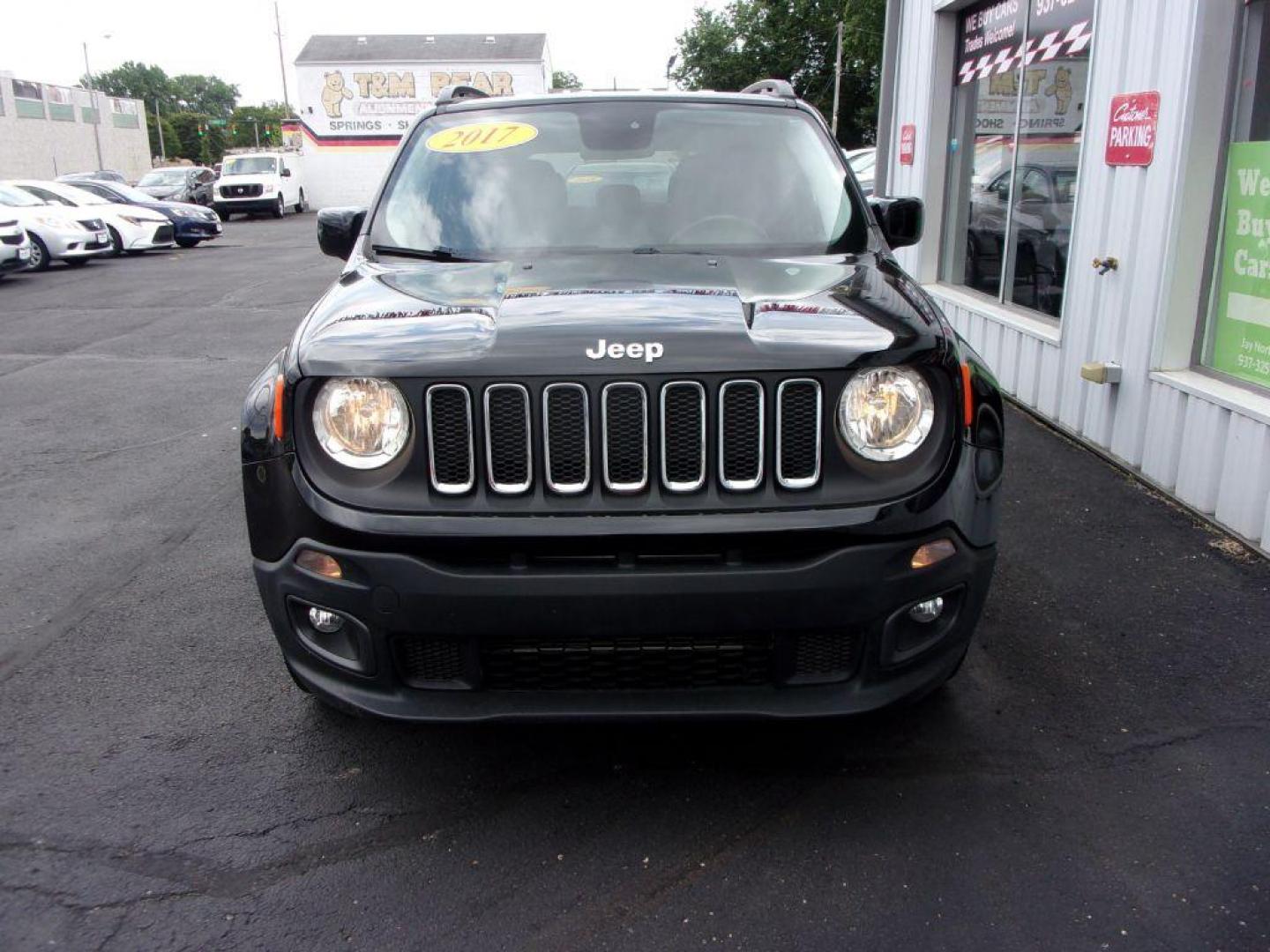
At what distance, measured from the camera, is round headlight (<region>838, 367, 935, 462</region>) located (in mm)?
2697

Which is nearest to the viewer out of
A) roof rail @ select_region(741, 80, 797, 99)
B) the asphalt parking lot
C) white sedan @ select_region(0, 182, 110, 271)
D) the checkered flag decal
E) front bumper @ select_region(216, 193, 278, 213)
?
the asphalt parking lot

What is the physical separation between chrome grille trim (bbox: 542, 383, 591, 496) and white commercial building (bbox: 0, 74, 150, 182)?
55117 mm

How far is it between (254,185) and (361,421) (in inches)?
1532

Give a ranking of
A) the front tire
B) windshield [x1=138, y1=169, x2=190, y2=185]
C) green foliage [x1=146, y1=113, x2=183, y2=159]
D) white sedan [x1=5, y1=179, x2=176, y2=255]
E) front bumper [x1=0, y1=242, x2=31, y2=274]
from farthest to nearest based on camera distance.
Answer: green foliage [x1=146, y1=113, x2=183, y2=159] < windshield [x1=138, y1=169, x2=190, y2=185] < white sedan [x1=5, y1=179, x2=176, y2=255] < the front tire < front bumper [x1=0, y1=242, x2=31, y2=274]

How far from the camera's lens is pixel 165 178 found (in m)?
37.2

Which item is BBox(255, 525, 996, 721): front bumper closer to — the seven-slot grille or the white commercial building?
the seven-slot grille

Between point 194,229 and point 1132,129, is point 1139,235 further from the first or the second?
point 194,229

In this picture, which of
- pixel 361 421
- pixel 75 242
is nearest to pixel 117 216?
pixel 75 242

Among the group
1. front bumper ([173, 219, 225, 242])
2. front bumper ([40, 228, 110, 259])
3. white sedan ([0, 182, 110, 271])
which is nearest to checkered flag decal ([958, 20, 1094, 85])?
white sedan ([0, 182, 110, 271])

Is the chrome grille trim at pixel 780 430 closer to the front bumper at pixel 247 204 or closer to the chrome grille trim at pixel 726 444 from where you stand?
the chrome grille trim at pixel 726 444

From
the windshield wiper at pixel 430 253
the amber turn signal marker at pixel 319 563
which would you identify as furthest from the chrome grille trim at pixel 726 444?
the windshield wiper at pixel 430 253

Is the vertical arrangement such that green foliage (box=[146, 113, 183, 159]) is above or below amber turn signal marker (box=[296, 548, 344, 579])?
above

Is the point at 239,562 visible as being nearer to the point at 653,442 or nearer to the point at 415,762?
the point at 415,762

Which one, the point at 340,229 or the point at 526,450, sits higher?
the point at 340,229
